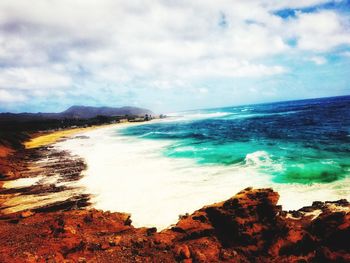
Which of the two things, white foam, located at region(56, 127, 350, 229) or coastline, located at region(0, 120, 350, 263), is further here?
white foam, located at region(56, 127, 350, 229)

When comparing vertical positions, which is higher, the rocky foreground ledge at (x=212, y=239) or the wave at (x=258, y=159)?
the rocky foreground ledge at (x=212, y=239)

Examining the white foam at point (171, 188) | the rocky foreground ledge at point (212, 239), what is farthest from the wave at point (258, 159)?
the rocky foreground ledge at point (212, 239)

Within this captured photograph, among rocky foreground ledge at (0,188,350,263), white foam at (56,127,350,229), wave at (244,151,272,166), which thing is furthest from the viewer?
wave at (244,151,272,166)

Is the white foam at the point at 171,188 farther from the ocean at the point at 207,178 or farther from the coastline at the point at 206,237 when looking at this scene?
the coastline at the point at 206,237

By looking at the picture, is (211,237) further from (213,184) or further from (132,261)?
(213,184)

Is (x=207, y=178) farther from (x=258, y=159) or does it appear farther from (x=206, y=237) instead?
(x=206, y=237)

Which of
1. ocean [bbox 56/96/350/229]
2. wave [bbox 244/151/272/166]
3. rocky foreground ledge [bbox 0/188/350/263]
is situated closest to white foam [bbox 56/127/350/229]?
ocean [bbox 56/96/350/229]

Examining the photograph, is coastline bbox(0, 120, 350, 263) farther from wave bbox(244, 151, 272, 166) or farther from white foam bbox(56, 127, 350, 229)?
wave bbox(244, 151, 272, 166)

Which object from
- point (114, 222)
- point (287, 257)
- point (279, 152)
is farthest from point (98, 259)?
point (279, 152)
